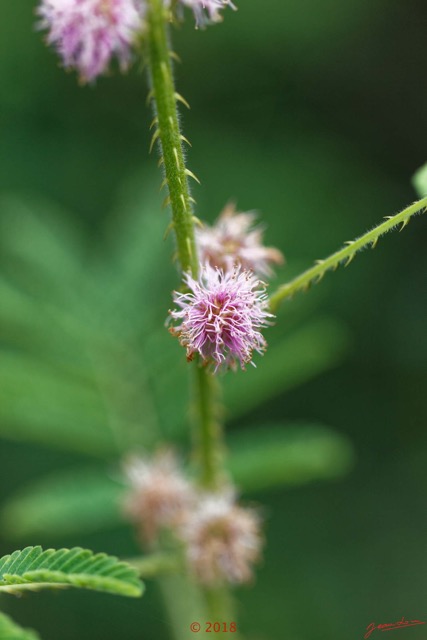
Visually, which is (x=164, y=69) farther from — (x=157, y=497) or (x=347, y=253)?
(x=157, y=497)

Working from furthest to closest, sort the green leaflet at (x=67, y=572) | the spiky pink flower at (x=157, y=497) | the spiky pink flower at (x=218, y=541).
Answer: the spiky pink flower at (x=157, y=497)
the spiky pink flower at (x=218, y=541)
the green leaflet at (x=67, y=572)

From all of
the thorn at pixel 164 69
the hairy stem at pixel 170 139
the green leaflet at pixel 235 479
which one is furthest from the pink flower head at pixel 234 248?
the green leaflet at pixel 235 479

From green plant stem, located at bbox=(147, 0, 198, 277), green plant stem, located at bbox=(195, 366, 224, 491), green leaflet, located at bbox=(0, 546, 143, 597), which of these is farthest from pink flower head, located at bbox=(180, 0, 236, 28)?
green leaflet, located at bbox=(0, 546, 143, 597)

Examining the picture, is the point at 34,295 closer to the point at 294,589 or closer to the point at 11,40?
the point at 294,589

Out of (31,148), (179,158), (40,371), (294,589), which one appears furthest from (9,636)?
(31,148)

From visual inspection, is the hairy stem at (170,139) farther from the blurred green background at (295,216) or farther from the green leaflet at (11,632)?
the blurred green background at (295,216)
